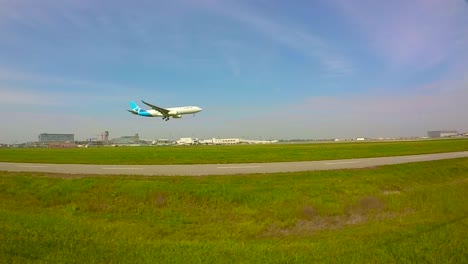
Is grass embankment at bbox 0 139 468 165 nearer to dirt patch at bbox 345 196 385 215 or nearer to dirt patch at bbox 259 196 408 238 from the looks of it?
dirt patch at bbox 345 196 385 215

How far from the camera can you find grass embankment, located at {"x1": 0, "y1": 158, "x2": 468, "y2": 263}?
8.05 metres

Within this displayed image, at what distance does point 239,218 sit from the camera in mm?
14164

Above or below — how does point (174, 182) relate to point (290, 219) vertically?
above

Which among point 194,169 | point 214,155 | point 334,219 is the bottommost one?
point 334,219

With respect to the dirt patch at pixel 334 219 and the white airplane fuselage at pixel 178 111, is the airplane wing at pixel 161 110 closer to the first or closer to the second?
the white airplane fuselage at pixel 178 111

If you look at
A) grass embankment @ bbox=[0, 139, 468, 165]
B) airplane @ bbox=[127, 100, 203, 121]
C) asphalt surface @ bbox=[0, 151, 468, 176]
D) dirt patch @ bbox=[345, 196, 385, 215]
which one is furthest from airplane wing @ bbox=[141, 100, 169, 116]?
dirt patch @ bbox=[345, 196, 385, 215]

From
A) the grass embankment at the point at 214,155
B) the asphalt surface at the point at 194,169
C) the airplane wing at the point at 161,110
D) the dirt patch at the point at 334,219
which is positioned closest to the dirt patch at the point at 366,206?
the dirt patch at the point at 334,219

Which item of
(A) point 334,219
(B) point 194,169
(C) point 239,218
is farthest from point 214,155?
(A) point 334,219

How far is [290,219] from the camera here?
13797 mm

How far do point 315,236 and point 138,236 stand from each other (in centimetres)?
514

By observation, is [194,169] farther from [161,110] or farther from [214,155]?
[161,110]

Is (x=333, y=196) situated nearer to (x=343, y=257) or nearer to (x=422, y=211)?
(x=422, y=211)

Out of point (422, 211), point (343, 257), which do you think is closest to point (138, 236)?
point (343, 257)

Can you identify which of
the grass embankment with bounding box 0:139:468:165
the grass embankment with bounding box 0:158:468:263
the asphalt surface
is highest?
the grass embankment with bounding box 0:139:468:165
